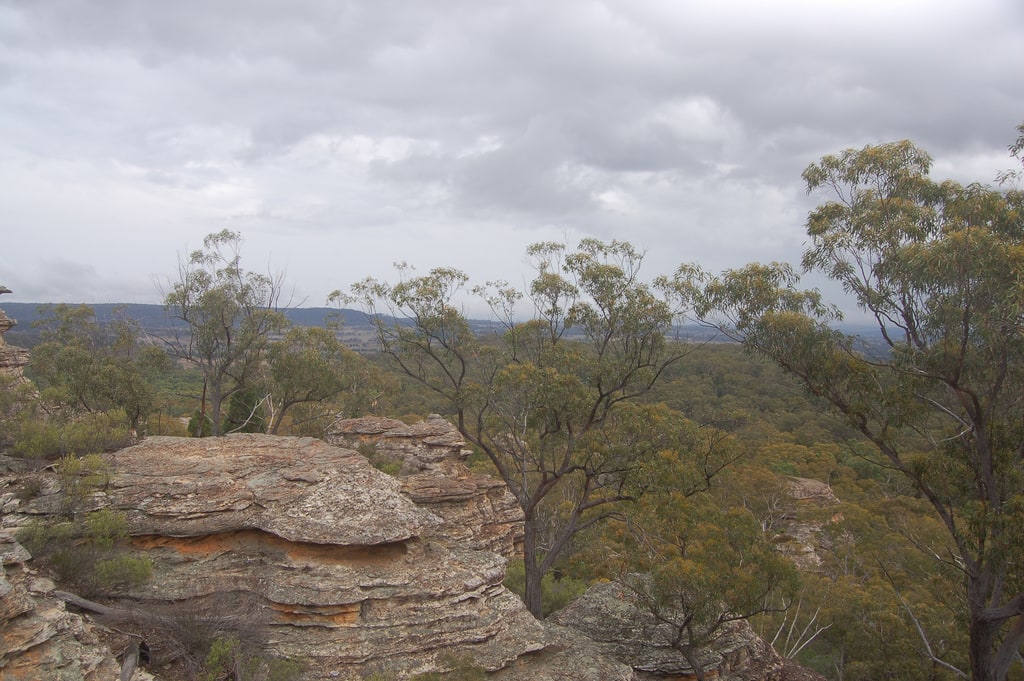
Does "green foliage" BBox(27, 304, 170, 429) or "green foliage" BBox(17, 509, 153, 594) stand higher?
"green foliage" BBox(27, 304, 170, 429)

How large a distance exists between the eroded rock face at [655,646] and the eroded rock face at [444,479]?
5337 millimetres

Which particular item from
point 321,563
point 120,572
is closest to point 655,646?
point 321,563

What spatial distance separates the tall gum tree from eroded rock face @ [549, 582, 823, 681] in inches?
158

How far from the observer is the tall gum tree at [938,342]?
A: 31.6 feet

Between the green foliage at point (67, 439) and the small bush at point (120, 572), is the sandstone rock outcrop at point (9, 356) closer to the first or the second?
the green foliage at point (67, 439)

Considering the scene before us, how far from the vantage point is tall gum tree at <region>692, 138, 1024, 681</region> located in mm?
9625

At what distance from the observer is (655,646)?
13898 millimetres

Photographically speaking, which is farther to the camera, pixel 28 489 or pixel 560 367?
pixel 560 367

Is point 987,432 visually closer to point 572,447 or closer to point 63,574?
point 572,447

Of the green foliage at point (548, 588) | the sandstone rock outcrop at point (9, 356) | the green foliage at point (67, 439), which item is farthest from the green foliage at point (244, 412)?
the green foliage at point (67, 439)

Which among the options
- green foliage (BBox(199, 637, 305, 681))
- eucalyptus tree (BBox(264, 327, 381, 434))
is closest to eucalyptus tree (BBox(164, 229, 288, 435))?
eucalyptus tree (BBox(264, 327, 381, 434))

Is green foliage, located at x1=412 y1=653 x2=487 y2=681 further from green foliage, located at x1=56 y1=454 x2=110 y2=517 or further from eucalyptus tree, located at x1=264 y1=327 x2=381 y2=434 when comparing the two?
eucalyptus tree, located at x1=264 y1=327 x2=381 y2=434

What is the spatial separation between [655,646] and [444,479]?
37.8 ft

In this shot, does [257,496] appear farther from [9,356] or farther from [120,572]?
[9,356]
